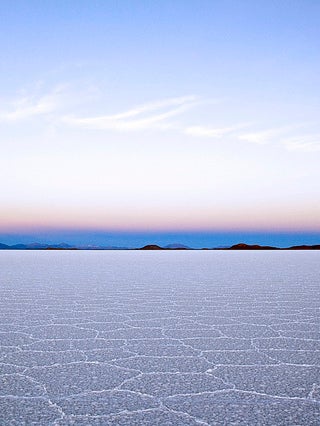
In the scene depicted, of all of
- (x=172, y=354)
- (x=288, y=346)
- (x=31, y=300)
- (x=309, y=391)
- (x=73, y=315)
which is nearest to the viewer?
(x=309, y=391)

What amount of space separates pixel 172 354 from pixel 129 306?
2.47 metres

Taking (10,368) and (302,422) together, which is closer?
(302,422)

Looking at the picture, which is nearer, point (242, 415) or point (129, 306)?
point (242, 415)

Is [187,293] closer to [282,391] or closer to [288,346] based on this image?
[288,346]

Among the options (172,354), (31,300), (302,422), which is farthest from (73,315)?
(302,422)

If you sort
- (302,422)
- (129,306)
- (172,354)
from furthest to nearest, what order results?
1. (129,306)
2. (172,354)
3. (302,422)

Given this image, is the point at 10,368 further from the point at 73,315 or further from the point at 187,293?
the point at 187,293

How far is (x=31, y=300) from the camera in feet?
20.5

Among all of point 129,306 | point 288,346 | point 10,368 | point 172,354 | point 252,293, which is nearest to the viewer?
point 10,368

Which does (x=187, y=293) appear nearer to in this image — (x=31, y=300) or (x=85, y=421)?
(x=31, y=300)

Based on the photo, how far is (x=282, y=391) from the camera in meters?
2.39

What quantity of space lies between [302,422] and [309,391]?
44cm

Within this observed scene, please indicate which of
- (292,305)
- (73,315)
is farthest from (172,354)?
(292,305)

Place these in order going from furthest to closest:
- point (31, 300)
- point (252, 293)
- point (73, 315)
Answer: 1. point (252, 293)
2. point (31, 300)
3. point (73, 315)
